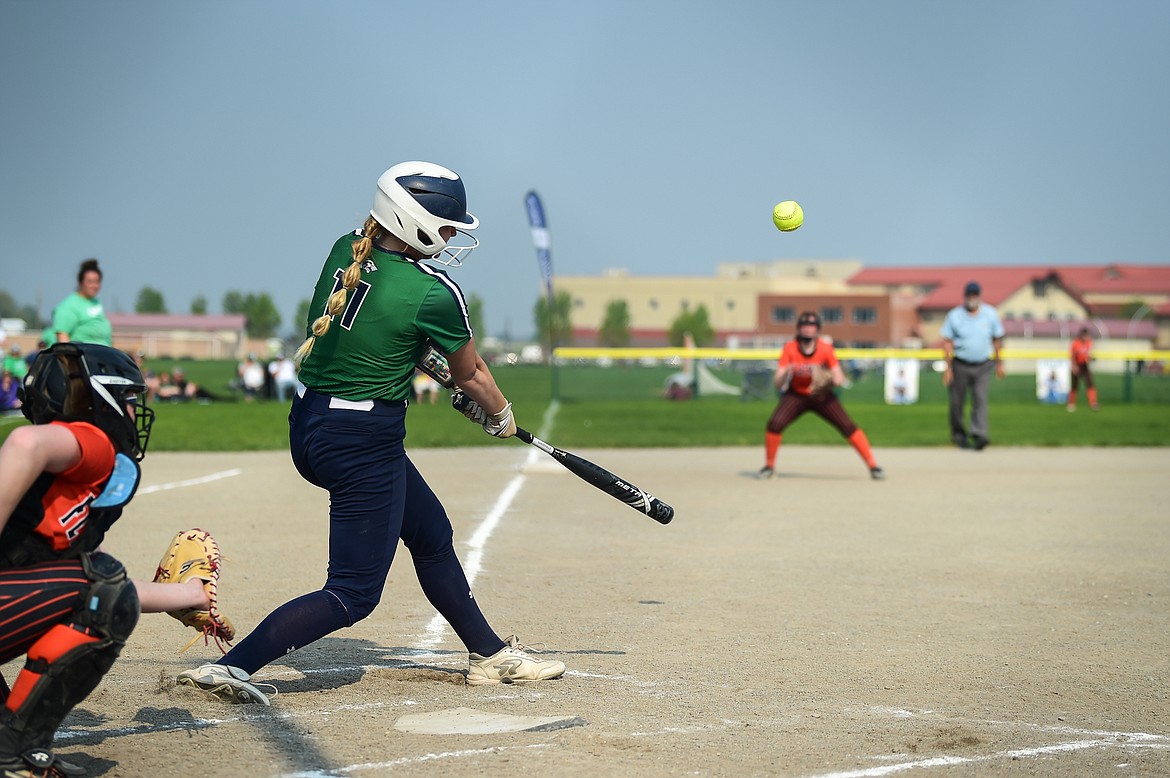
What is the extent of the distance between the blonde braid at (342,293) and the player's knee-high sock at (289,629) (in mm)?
956

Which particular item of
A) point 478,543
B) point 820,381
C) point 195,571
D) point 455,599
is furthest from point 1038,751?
point 820,381

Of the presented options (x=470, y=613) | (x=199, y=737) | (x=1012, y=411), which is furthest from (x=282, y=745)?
(x=1012, y=411)

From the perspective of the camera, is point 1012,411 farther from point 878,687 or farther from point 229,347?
point 229,347

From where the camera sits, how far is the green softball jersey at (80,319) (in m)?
13.3

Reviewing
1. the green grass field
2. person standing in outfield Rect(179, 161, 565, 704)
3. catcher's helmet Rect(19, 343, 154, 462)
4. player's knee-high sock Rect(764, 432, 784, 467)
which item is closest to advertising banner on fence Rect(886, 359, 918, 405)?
the green grass field

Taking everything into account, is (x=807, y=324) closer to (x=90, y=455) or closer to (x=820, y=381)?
(x=820, y=381)

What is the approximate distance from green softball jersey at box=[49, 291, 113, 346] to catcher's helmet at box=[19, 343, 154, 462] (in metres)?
9.87

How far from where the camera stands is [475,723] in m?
4.87

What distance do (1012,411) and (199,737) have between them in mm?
29615

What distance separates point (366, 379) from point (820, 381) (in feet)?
32.2

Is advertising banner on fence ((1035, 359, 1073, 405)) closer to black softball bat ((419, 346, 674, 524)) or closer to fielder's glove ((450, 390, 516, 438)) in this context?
black softball bat ((419, 346, 674, 524))

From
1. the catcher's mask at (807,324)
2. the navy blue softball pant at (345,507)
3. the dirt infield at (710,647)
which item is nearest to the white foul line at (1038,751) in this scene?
the dirt infield at (710,647)

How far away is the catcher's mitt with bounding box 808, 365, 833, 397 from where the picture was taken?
14.2 m

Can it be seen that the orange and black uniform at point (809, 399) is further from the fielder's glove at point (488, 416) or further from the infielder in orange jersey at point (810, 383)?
the fielder's glove at point (488, 416)
